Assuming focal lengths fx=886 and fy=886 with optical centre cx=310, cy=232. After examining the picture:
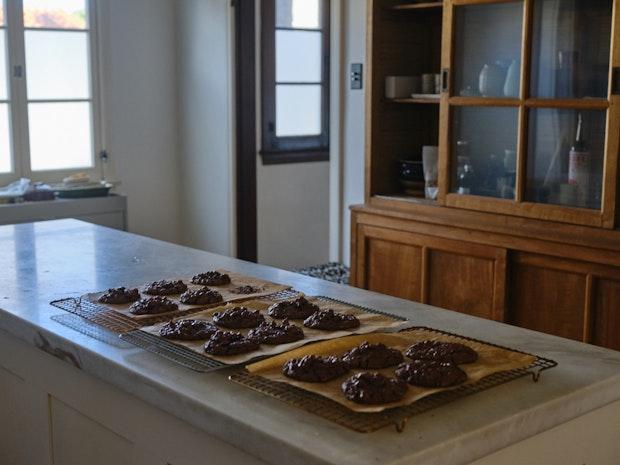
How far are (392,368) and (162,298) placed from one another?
0.65 metres

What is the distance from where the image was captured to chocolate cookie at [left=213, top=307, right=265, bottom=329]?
1788 millimetres

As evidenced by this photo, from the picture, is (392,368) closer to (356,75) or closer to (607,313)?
(607,313)

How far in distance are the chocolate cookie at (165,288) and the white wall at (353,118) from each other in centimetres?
232

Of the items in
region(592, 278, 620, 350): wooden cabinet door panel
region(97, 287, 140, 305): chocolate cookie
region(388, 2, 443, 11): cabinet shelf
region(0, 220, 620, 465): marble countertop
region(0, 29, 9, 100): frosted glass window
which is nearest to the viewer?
region(0, 220, 620, 465): marble countertop

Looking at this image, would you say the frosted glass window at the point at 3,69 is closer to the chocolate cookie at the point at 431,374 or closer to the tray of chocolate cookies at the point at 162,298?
the tray of chocolate cookies at the point at 162,298

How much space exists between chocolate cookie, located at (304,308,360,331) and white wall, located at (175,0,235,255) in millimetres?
3537

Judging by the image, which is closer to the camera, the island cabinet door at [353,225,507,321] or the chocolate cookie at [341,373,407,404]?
the chocolate cookie at [341,373,407,404]

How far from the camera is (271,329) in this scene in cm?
173

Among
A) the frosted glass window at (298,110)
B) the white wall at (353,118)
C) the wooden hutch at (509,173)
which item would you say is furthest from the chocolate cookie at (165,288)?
the frosted glass window at (298,110)

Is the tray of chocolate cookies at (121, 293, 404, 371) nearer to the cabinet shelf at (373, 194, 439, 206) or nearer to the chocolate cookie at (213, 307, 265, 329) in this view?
the chocolate cookie at (213, 307, 265, 329)

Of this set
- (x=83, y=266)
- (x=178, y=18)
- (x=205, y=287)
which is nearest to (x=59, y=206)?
(x=178, y=18)

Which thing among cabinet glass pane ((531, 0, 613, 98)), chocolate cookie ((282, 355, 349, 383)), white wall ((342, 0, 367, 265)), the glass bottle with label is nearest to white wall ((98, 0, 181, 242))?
white wall ((342, 0, 367, 265))

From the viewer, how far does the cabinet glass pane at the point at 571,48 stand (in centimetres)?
302

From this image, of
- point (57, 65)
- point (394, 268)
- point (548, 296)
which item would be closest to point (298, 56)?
point (57, 65)
